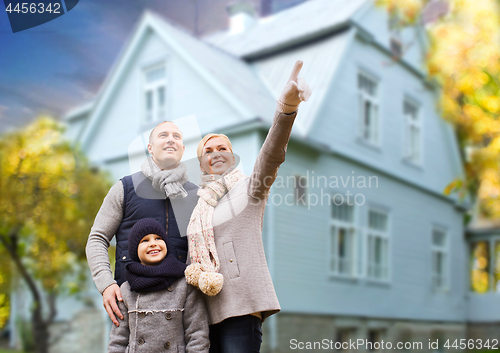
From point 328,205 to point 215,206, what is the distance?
6.36m

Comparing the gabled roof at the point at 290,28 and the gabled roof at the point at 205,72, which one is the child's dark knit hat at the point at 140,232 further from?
the gabled roof at the point at 290,28

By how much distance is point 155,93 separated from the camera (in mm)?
8156

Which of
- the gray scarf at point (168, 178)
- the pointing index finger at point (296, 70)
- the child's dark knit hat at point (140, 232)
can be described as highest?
the pointing index finger at point (296, 70)

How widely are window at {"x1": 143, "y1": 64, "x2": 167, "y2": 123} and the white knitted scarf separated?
6.23m

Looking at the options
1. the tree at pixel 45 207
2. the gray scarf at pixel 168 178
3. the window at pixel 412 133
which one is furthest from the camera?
the window at pixel 412 133

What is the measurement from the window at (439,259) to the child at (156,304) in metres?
10.00

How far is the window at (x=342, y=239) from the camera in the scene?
823 cm

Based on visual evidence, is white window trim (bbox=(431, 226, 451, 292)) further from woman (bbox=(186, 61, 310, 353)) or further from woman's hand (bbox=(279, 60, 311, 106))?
woman's hand (bbox=(279, 60, 311, 106))

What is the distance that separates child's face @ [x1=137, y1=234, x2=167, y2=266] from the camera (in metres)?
1.76

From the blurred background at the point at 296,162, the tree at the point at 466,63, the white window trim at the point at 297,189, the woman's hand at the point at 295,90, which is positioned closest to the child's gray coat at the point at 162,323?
the woman's hand at the point at 295,90

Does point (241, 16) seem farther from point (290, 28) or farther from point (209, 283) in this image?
point (209, 283)

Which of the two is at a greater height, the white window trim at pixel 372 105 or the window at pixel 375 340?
the white window trim at pixel 372 105

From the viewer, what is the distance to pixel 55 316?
26.5ft

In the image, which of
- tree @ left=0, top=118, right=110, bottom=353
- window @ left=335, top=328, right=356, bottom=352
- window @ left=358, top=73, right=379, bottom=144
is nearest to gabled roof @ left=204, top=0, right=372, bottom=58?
window @ left=358, top=73, right=379, bottom=144
